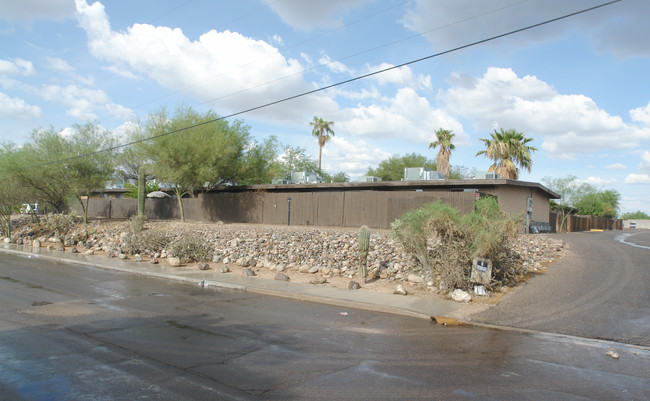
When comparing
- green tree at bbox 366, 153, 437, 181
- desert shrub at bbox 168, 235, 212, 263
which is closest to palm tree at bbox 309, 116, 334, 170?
green tree at bbox 366, 153, 437, 181

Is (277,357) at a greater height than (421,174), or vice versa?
(421,174)

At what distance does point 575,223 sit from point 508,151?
43.3ft

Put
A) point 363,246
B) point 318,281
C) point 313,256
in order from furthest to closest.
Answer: point 313,256 < point 318,281 < point 363,246

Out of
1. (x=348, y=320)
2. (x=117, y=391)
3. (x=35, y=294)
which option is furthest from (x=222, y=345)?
(x=35, y=294)

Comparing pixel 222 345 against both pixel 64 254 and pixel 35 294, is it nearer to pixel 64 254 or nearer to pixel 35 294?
pixel 35 294

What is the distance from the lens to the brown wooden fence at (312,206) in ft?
75.5

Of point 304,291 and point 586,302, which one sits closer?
point 586,302

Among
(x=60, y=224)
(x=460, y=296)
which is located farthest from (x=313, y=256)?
(x=60, y=224)

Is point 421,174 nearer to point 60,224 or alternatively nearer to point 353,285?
point 353,285

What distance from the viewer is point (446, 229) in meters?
11.3

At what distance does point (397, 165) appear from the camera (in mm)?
58219

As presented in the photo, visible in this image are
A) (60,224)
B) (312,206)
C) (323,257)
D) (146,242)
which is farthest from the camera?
(312,206)

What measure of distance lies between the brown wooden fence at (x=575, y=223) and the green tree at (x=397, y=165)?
1919 centimetres

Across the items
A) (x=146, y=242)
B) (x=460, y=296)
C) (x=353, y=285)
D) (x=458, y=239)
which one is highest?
(x=458, y=239)
